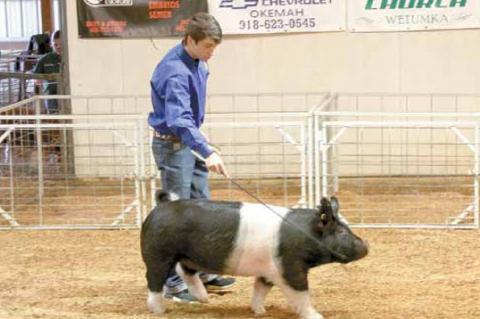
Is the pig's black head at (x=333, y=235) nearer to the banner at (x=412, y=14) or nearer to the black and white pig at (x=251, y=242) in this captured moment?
the black and white pig at (x=251, y=242)

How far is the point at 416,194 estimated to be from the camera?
9008 mm

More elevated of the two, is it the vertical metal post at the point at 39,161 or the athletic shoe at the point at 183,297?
the vertical metal post at the point at 39,161

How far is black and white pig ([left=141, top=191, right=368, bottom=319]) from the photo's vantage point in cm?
518

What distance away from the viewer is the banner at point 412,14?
9.77 meters

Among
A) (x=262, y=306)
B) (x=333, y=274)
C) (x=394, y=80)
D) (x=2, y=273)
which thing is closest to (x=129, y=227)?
(x=2, y=273)

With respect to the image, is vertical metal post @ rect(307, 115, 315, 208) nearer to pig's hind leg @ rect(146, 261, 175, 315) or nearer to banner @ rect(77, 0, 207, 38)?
pig's hind leg @ rect(146, 261, 175, 315)

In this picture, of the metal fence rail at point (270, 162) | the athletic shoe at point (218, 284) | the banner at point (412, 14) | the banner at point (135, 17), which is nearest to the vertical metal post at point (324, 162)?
the metal fence rail at point (270, 162)

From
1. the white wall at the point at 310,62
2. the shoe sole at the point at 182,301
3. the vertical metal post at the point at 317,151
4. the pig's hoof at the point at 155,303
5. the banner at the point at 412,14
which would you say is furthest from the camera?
the white wall at the point at 310,62

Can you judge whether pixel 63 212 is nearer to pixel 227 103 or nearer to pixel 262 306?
pixel 227 103

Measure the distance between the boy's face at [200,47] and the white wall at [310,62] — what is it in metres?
4.58

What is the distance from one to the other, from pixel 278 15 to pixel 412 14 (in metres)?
1.33

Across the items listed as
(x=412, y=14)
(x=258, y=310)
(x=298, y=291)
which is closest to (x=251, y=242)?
(x=298, y=291)

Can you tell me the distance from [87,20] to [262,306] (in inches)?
210

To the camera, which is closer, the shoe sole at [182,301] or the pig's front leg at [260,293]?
the pig's front leg at [260,293]
